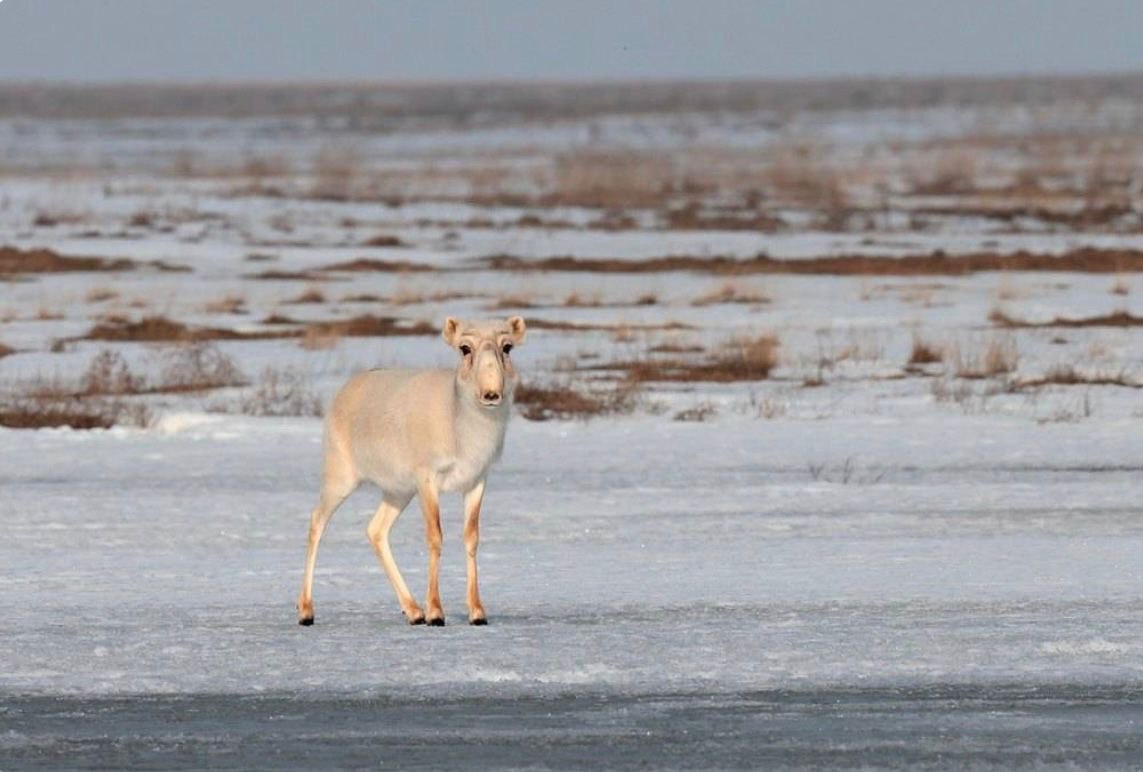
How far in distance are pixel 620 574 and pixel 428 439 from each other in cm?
191

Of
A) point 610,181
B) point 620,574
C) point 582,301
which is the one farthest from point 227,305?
point 610,181

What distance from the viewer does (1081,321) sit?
81.1ft

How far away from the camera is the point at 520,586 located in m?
10.6

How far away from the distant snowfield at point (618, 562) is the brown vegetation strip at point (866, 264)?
14.8 metres

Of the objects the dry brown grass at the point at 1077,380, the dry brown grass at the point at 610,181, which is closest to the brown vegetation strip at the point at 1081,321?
the dry brown grass at the point at 1077,380

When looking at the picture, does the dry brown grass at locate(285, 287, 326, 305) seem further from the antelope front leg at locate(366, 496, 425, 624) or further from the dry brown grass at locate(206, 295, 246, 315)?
the antelope front leg at locate(366, 496, 425, 624)

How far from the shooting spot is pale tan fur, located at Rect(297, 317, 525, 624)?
29.7ft

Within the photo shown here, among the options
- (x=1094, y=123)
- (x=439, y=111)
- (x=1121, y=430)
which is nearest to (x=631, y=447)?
(x=1121, y=430)

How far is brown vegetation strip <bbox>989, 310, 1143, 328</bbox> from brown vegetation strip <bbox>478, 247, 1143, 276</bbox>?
6220 mm

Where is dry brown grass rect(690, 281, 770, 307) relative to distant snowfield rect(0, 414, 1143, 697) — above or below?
above

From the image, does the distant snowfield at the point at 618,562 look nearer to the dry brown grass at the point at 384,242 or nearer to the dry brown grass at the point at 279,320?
the dry brown grass at the point at 279,320

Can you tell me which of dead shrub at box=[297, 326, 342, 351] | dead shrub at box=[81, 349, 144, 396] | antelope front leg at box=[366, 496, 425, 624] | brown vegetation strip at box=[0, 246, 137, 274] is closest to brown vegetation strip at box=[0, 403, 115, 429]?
dead shrub at box=[81, 349, 144, 396]

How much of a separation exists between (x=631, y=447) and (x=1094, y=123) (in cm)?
9884

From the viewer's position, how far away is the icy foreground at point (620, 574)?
8.37 meters
